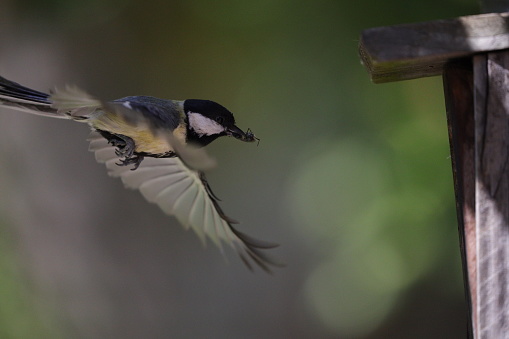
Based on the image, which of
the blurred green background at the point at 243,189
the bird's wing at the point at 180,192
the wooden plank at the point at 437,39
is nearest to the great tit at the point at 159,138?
the bird's wing at the point at 180,192

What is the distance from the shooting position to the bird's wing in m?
1.47

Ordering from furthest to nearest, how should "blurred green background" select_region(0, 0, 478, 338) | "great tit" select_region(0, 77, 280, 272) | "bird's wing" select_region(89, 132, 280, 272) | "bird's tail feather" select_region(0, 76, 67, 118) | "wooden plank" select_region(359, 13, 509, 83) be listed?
"blurred green background" select_region(0, 0, 478, 338), "bird's wing" select_region(89, 132, 280, 272), "bird's tail feather" select_region(0, 76, 67, 118), "great tit" select_region(0, 77, 280, 272), "wooden plank" select_region(359, 13, 509, 83)

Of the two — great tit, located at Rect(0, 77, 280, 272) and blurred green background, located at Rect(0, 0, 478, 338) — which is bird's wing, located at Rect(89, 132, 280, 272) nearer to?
great tit, located at Rect(0, 77, 280, 272)

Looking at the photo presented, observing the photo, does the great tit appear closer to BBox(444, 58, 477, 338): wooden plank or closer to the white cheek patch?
the white cheek patch

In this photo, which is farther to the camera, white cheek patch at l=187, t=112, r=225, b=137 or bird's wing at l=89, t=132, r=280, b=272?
bird's wing at l=89, t=132, r=280, b=272

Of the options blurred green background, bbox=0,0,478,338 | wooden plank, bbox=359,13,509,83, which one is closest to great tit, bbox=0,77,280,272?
wooden plank, bbox=359,13,509,83

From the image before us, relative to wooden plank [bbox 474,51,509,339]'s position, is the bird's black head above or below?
above

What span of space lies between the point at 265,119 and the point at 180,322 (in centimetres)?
99

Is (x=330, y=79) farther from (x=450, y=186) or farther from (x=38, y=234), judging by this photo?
(x=38, y=234)

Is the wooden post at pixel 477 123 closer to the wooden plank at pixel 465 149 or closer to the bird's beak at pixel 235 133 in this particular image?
the wooden plank at pixel 465 149

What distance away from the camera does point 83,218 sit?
2.64 metres

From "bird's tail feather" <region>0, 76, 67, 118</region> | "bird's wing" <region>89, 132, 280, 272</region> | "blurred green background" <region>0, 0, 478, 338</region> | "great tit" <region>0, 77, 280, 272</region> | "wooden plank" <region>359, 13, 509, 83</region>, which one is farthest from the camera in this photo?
"blurred green background" <region>0, 0, 478, 338</region>

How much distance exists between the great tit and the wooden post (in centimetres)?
33

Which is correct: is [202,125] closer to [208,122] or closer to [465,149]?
[208,122]
